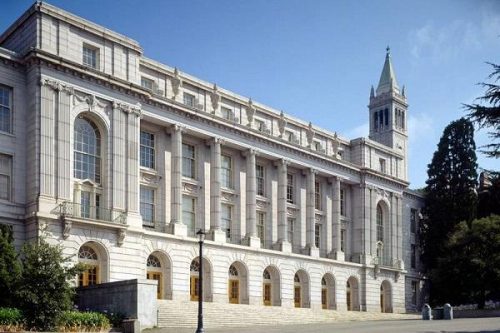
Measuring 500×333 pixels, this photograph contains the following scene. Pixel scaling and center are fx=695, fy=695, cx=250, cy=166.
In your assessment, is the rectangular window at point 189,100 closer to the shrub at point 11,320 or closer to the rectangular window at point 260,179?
the rectangular window at point 260,179

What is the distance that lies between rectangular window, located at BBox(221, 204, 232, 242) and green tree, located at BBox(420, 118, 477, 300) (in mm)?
25229

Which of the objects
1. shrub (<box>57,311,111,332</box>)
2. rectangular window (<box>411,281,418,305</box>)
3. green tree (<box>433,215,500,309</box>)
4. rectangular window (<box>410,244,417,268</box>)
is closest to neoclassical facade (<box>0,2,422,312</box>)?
rectangular window (<box>411,281,418,305</box>)

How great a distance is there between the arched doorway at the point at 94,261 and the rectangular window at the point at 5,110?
8076 mm

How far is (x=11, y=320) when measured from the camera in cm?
3028

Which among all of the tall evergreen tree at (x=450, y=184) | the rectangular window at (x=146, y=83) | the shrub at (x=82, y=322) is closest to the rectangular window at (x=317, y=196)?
the tall evergreen tree at (x=450, y=184)

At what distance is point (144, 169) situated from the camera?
47.4 meters

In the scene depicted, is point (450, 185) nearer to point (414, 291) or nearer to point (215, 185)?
point (414, 291)

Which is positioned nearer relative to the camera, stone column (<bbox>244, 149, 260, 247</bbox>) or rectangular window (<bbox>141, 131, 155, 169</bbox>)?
rectangular window (<bbox>141, 131, 155, 169</bbox>)

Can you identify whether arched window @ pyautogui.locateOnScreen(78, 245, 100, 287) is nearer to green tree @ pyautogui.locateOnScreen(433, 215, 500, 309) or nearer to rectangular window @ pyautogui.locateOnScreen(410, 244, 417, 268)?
green tree @ pyautogui.locateOnScreen(433, 215, 500, 309)

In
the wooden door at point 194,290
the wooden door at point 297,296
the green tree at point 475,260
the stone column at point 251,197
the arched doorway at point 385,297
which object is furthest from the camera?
the arched doorway at point 385,297

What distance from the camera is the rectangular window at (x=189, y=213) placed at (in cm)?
5050

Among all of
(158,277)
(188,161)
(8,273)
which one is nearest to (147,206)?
(158,277)

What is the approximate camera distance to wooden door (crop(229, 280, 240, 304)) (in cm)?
5237

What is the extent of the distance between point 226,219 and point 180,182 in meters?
6.56
